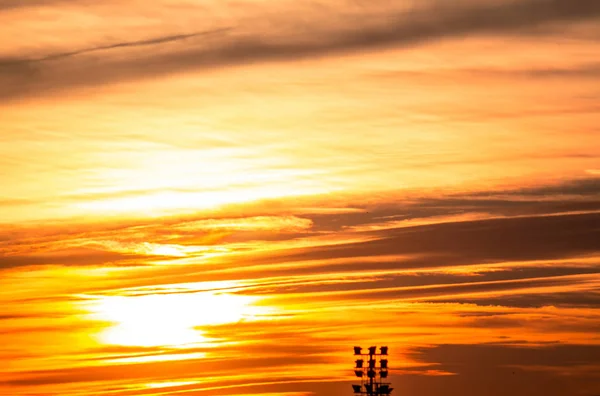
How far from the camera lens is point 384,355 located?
298 ft

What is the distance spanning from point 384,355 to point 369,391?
3.71m

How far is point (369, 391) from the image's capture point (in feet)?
302
